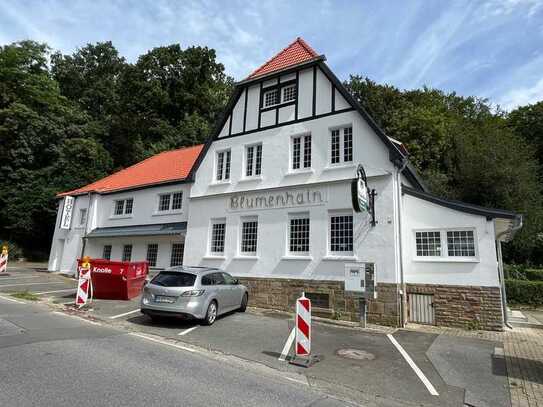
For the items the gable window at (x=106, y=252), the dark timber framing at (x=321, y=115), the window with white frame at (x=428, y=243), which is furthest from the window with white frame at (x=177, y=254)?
the window with white frame at (x=428, y=243)

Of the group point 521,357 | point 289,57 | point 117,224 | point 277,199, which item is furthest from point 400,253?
point 117,224

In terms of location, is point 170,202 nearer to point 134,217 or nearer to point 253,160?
point 134,217

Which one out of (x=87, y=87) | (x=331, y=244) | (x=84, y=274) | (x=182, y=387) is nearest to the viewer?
(x=182, y=387)

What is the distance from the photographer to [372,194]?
43.3 feet

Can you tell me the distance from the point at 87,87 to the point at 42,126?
53.1ft

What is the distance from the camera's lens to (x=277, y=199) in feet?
50.0

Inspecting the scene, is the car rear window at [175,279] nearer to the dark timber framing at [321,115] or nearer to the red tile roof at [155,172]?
the dark timber framing at [321,115]

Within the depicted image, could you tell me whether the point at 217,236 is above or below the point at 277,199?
below

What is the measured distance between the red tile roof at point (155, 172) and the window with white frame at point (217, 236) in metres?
4.67

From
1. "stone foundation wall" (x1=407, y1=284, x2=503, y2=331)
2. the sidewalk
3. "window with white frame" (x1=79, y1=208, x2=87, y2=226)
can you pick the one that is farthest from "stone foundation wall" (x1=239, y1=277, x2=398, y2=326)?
"window with white frame" (x1=79, y1=208, x2=87, y2=226)

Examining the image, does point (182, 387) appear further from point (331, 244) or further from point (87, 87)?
point (87, 87)

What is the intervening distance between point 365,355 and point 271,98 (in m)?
12.2

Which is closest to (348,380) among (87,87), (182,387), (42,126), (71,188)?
(182,387)

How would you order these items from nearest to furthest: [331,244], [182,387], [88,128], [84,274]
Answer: [182,387]
[84,274]
[331,244]
[88,128]
